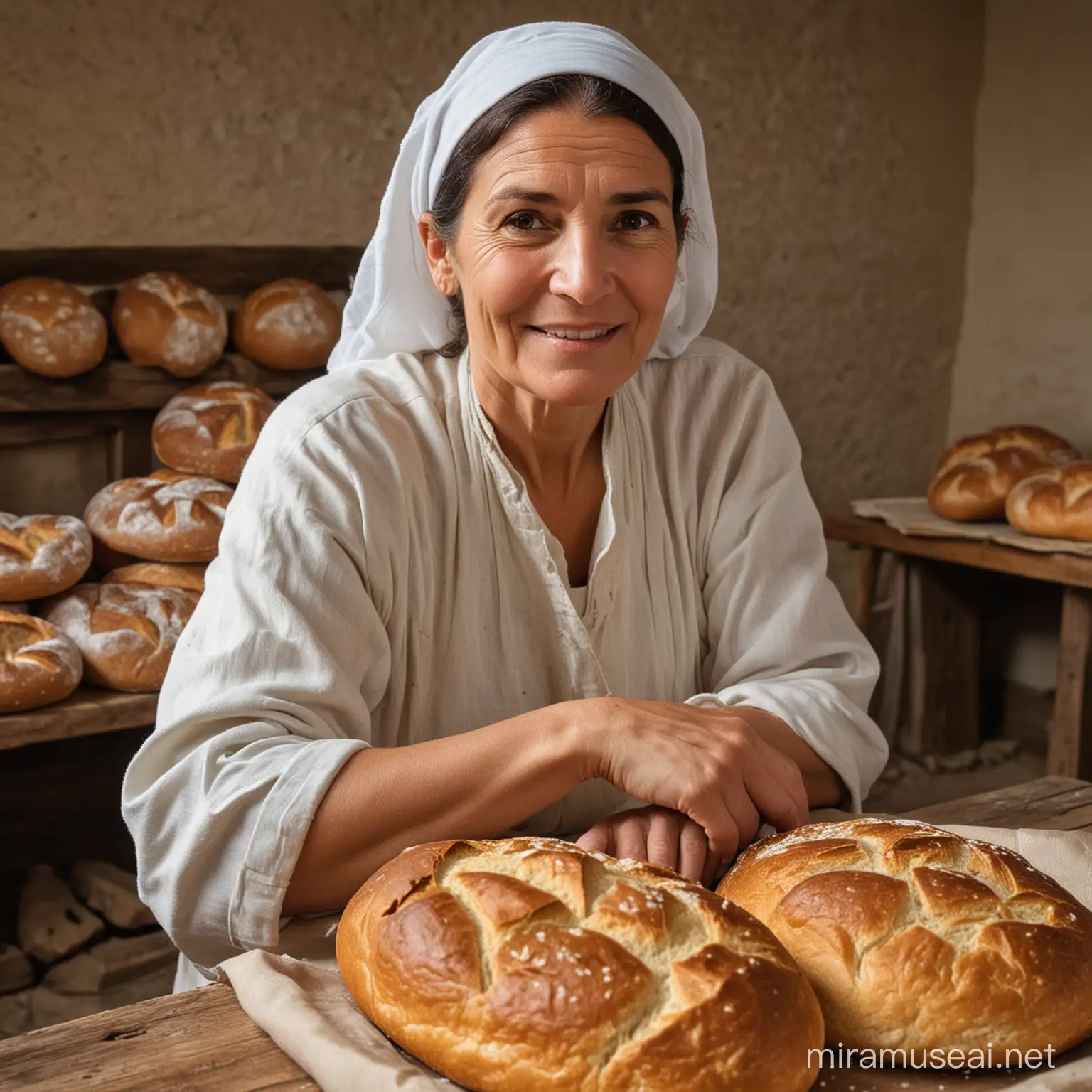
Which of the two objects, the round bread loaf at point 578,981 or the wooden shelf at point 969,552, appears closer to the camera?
the round bread loaf at point 578,981

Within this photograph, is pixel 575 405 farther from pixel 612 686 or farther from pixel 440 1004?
pixel 440 1004

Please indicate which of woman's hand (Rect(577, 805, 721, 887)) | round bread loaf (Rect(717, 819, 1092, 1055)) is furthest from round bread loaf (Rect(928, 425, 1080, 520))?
round bread loaf (Rect(717, 819, 1092, 1055))

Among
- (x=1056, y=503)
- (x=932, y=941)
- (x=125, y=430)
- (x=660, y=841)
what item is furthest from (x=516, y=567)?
(x=1056, y=503)

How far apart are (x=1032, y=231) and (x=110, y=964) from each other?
3952 mm

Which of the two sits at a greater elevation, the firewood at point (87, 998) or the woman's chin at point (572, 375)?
the woman's chin at point (572, 375)

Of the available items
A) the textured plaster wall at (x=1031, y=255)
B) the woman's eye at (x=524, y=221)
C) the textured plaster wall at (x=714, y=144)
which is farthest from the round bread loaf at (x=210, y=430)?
the textured plaster wall at (x=1031, y=255)

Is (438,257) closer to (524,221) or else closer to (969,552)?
(524,221)

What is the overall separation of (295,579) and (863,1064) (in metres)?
0.80

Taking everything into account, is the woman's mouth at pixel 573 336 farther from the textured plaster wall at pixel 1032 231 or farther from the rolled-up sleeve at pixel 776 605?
the textured plaster wall at pixel 1032 231

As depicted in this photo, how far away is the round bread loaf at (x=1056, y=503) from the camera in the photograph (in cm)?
351

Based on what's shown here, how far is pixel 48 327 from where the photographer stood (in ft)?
9.41

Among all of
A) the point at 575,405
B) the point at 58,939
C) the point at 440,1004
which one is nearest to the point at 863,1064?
the point at 440,1004

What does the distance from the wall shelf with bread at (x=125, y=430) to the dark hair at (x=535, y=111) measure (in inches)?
59.2

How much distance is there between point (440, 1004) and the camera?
83cm
